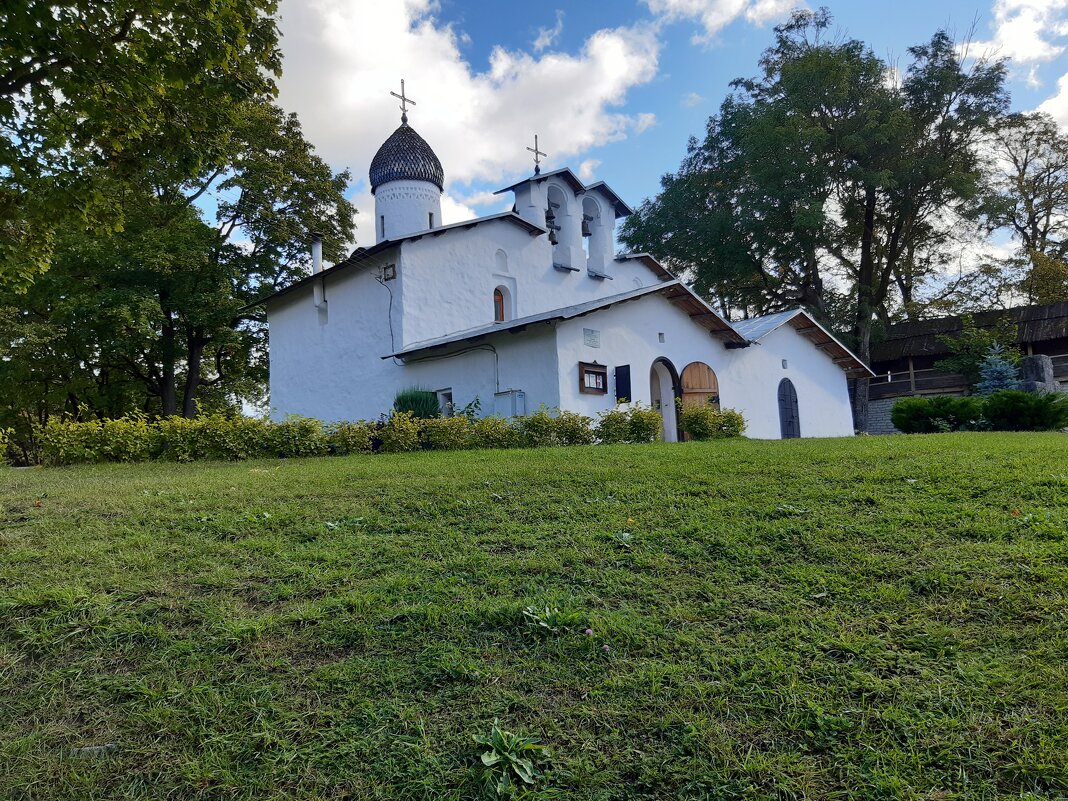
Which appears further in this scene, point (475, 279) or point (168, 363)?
point (168, 363)

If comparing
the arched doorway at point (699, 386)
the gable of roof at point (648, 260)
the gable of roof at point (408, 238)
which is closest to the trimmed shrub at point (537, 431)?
the arched doorway at point (699, 386)

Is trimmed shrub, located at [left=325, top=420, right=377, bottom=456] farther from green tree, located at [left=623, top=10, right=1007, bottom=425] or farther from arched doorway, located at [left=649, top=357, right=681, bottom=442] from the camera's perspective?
green tree, located at [left=623, top=10, right=1007, bottom=425]

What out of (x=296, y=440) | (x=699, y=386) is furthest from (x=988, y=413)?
(x=296, y=440)

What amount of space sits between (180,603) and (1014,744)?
445 cm

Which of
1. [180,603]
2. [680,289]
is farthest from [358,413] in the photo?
[180,603]

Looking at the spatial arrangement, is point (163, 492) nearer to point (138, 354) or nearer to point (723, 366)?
point (723, 366)

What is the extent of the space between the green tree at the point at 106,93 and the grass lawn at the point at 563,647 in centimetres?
353

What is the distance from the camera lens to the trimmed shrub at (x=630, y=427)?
47.6ft

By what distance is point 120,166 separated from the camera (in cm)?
784

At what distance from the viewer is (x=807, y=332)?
2206 centimetres

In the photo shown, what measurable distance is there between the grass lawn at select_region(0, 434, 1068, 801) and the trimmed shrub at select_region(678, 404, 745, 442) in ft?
34.3

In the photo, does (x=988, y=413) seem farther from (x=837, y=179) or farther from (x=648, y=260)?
(x=837, y=179)

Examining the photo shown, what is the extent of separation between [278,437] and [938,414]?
15.0m

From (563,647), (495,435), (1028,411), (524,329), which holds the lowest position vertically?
(563,647)
